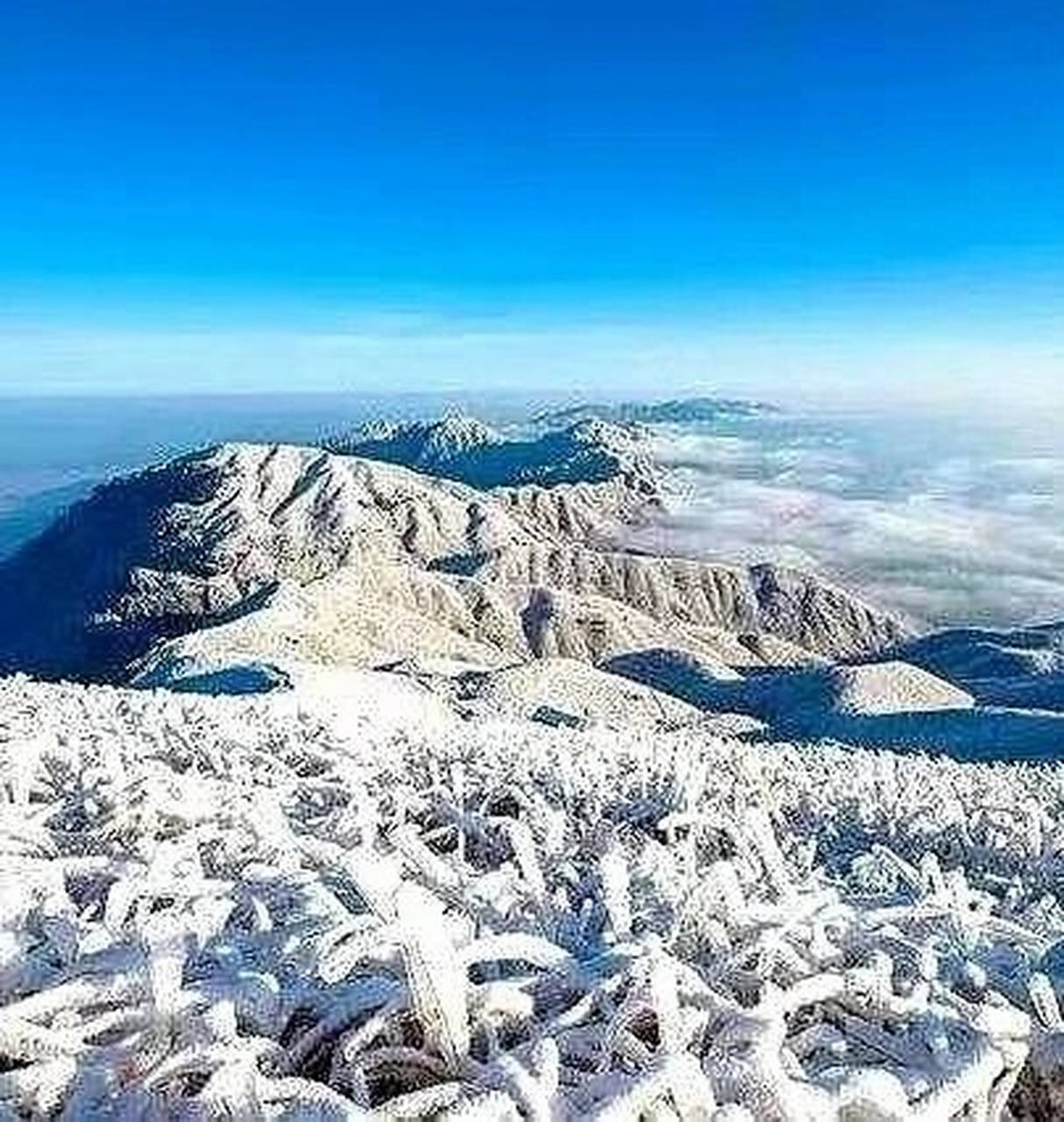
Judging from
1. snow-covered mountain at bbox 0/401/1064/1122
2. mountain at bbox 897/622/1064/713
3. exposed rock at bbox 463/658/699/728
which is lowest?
mountain at bbox 897/622/1064/713

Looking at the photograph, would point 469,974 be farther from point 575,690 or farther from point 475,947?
point 575,690

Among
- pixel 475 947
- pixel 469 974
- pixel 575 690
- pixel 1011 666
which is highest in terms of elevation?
pixel 475 947

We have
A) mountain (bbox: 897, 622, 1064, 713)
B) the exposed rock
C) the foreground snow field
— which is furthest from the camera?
mountain (bbox: 897, 622, 1064, 713)

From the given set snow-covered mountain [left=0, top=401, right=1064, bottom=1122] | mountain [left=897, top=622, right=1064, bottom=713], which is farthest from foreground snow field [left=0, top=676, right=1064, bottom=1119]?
mountain [left=897, top=622, right=1064, bottom=713]

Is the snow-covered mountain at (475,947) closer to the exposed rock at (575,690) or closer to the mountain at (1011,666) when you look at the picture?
the exposed rock at (575,690)

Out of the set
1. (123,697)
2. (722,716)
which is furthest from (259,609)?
(123,697)

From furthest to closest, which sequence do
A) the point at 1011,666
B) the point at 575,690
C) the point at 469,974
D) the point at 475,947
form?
the point at 1011,666 < the point at 575,690 < the point at 469,974 < the point at 475,947

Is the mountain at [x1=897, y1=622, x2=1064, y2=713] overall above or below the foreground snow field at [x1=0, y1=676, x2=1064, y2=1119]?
below

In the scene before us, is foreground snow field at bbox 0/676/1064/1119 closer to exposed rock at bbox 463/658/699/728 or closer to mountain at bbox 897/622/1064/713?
exposed rock at bbox 463/658/699/728

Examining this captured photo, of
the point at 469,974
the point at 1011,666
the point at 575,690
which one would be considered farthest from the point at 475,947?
the point at 1011,666
